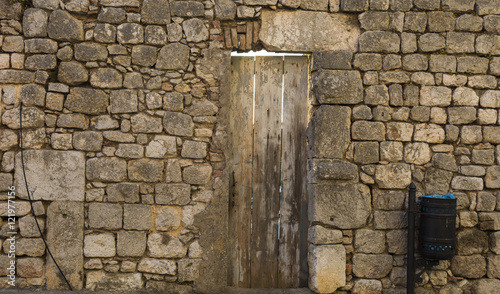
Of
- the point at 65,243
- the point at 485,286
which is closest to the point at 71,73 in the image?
the point at 65,243

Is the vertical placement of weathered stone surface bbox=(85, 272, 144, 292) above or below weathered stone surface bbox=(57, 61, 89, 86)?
below

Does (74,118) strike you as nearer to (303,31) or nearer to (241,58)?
(241,58)

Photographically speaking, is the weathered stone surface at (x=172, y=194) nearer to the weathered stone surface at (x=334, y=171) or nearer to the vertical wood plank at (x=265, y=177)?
the vertical wood plank at (x=265, y=177)

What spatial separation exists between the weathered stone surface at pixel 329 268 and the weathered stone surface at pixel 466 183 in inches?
51.5

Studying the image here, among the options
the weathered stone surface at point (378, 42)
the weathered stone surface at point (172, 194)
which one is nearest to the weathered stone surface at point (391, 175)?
the weathered stone surface at point (378, 42)

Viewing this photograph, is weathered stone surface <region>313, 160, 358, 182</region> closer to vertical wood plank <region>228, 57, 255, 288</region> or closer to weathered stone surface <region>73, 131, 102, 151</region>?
vertical wood plank <region>228, 57, 255, 288</region>

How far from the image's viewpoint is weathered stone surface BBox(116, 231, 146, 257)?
148 inches

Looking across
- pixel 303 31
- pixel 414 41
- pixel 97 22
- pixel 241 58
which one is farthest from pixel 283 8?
pixel 97 22

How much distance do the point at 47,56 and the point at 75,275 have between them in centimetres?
211

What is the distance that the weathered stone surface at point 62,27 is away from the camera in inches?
150

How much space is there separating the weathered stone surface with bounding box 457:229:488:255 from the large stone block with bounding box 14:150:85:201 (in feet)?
12.1

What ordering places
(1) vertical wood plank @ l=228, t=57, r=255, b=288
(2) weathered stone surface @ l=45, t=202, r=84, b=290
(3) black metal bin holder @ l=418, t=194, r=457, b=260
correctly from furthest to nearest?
(1) vertical wood plank @ l=228, t=57, r=255, b=288 → (2) weathered stone surface @ l=45, t=202, r=84, b=290 → (3) black metal bin holder @ l=418, t=194, r=457, b=260

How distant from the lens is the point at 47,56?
3.80 metres

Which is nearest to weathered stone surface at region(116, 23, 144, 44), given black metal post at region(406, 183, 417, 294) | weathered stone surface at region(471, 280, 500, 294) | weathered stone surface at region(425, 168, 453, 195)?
black metal post at region(406, 183, 417, 294)
